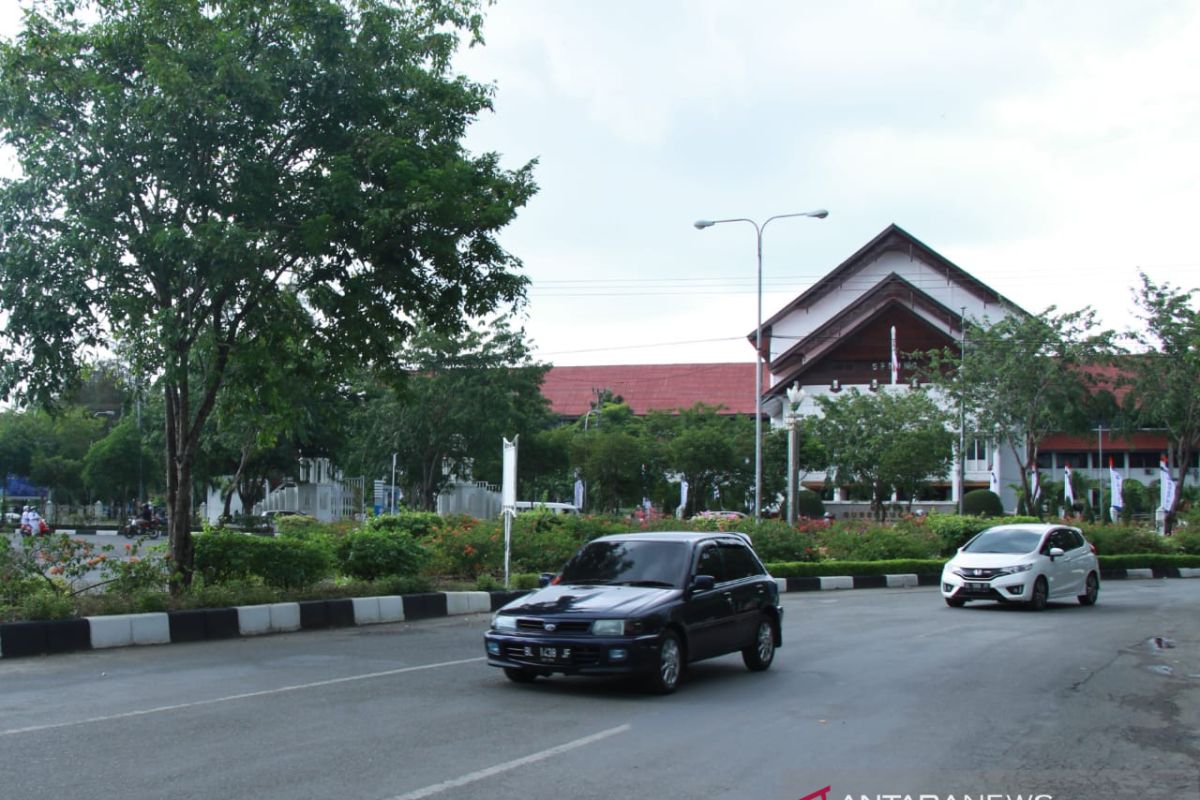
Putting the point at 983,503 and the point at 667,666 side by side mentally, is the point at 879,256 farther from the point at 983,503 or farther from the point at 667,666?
the point at 667,666

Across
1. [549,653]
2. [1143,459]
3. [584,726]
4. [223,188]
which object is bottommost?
[584,726]

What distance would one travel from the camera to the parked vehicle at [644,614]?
9.35 m

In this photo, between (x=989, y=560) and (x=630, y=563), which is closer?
(x=630, y=563)

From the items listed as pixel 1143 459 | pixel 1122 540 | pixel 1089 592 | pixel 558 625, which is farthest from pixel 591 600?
pixel 1143 459

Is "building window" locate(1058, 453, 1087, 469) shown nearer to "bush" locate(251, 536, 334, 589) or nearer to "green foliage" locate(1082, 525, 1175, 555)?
"green foliage" locate(1082, 525, 1175, 555)

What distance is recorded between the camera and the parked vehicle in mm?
9352

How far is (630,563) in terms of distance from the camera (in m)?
10.6

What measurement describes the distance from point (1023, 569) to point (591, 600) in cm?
1218

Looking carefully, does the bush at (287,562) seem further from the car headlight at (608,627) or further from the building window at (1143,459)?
the building window at (1143,459)

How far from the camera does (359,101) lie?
1465 cm

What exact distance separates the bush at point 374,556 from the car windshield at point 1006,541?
400 inches

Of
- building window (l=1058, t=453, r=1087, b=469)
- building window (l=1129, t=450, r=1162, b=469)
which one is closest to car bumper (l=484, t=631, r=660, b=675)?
building window (l=1058, t=453, r=1087, b=469)

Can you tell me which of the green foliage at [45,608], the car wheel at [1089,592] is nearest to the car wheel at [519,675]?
the green foliage at [45,608]

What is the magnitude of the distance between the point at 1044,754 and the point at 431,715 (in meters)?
4.49
